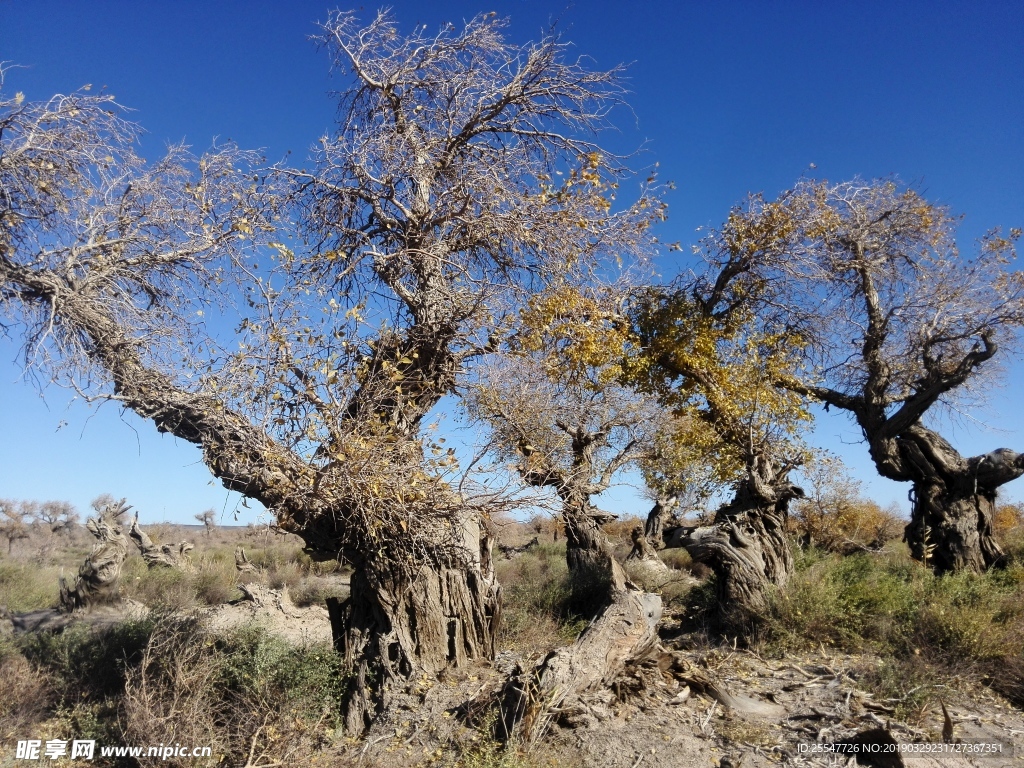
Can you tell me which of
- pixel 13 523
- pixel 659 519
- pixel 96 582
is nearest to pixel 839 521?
pixel 659 519

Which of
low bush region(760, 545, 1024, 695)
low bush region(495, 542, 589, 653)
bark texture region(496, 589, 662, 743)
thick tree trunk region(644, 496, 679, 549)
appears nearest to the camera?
bark texture region(496, 589, 662, 743)

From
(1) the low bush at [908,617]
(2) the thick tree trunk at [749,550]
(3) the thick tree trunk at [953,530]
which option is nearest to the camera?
(1) the low bush at [908,617]

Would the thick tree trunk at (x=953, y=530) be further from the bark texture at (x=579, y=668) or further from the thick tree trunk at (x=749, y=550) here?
the bark texture at (x=579, y=668)

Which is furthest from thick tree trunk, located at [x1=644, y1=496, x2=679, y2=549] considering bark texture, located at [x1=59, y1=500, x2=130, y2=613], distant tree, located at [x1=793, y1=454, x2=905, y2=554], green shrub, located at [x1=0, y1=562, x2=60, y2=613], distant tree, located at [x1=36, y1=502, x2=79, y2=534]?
distant tree, located at [x1=36, y1=502, x2=79, y2=534]

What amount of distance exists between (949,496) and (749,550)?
211 inches

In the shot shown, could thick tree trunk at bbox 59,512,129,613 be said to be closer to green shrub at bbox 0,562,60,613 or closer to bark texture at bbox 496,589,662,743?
green shrub at bbox 0,562,60,613

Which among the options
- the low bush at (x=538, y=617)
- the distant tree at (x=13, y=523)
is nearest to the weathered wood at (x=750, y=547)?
the low bush at (x=538, y=617)

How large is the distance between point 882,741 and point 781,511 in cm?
634

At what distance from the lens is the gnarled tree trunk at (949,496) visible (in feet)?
41.5

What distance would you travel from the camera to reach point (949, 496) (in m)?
13.2

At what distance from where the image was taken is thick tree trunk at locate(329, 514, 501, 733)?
8.00 m

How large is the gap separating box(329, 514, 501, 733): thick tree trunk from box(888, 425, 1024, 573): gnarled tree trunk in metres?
8.93

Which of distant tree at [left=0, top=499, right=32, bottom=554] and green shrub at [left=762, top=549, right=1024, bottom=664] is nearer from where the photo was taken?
green shrub at [left=762, top=549, right=1024, bottom=664]

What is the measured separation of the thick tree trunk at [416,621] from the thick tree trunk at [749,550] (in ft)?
13.0
